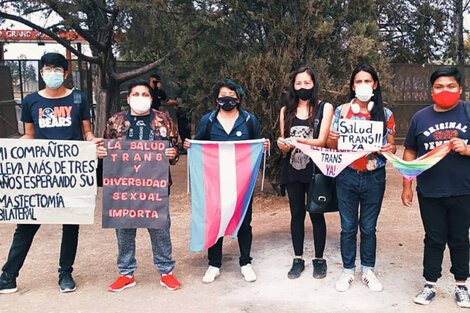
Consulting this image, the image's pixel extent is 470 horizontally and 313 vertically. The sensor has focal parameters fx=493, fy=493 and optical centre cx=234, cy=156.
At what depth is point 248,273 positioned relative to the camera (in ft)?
15.4

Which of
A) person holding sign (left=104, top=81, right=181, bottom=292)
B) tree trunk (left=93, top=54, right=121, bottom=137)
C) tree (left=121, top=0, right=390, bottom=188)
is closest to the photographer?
person holding sign (left=104, top=81, right=181, bottom=292)

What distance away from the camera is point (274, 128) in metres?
7.01

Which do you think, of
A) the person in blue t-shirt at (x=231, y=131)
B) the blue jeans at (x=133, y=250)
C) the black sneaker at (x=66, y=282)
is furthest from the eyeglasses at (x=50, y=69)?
the black sneaker at (x=66, y=282)

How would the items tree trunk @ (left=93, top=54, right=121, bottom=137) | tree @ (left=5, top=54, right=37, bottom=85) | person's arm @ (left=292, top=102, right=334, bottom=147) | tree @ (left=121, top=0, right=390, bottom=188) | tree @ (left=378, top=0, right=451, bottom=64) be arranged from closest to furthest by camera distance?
person's arm @ (left=292, top=102, right=334, bottom=147) < tree @ (left=121, top=0, right=390, bottom=188) < tree trunk @ (left=93, top=54, right=121, bottom=137) < tree @ (left=5, top=54, right=37, bottom=85) < tree @ (left=378, top=0, right=451, bottom=64)

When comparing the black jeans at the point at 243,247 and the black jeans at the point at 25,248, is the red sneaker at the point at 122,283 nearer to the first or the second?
the black jeans at the point at 25,248

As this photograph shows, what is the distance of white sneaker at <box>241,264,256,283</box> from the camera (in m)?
4.65

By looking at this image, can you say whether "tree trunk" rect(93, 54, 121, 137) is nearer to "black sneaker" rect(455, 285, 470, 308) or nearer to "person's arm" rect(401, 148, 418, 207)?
"person's arm" rect(401, 148, 418, 207)

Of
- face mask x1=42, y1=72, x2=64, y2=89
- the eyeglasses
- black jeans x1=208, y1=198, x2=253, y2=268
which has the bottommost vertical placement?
black jeans x1=208, y1=198, x2=253, y2=268

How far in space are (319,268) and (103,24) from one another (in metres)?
7.02

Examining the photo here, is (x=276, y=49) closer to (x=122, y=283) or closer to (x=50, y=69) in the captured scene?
(x=50, y=69)

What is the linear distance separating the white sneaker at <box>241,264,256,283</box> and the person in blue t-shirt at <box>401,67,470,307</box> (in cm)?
145

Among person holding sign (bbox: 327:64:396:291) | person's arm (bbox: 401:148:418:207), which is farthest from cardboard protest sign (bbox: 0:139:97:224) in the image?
person's arm (bbox: 401:148:418:207)

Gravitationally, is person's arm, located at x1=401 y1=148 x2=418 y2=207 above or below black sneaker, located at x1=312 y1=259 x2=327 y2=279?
above

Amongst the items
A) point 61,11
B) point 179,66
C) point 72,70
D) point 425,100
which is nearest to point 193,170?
point 179,66
